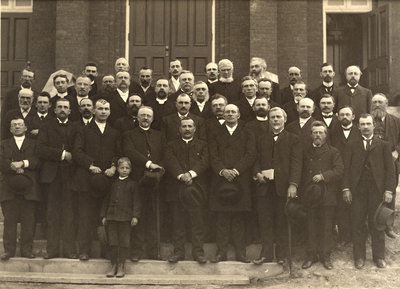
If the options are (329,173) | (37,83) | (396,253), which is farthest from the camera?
(37,83)

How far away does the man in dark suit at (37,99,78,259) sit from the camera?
7.23 meters

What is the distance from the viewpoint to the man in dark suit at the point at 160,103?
303 inches

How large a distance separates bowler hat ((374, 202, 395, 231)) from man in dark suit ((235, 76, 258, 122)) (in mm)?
1923

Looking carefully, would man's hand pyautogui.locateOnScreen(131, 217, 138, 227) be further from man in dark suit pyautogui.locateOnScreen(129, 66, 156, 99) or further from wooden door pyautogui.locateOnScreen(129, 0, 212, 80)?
wooden door pyautogui.locateOnScreen(129, 0, 212, 80)

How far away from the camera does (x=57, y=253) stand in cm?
730

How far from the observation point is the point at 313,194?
6930mm

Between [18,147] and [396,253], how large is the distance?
4868 mm

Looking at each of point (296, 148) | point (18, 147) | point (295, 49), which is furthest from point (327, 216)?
point (295, 49)

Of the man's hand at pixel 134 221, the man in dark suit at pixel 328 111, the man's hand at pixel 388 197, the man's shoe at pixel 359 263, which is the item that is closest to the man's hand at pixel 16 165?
the man's hand at pixel 134 221

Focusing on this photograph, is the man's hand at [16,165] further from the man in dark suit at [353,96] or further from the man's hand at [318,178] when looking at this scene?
the man in dark suit at [353,96]

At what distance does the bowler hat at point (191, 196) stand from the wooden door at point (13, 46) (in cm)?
774

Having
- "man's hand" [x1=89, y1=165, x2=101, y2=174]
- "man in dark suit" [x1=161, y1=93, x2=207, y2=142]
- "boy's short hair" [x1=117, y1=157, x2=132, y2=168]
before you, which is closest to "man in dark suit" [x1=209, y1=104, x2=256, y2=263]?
"man in dark suit" [x1=161, y1=93, x2=207, y2=142]

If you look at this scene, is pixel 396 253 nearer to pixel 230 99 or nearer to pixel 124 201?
pixel 230 99

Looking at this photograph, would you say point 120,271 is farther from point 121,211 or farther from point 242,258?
point 242,258
